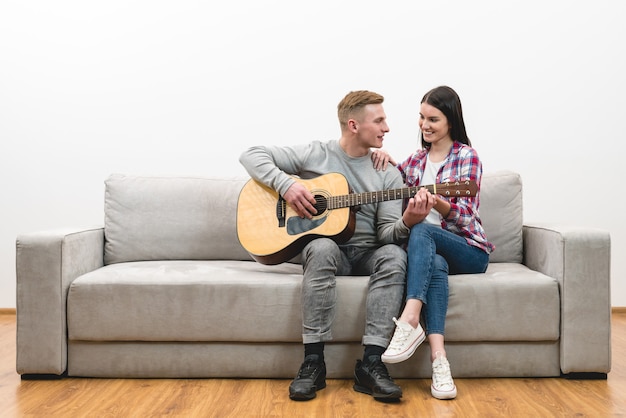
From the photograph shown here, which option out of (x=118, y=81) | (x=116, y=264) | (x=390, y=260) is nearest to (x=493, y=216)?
(x=390, y=260)

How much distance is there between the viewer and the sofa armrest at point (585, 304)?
2191 mm

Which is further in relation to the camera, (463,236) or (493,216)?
(493,216)

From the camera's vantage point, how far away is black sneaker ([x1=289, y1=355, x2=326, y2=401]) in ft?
6.45

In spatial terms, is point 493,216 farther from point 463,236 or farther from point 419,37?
point 419,37

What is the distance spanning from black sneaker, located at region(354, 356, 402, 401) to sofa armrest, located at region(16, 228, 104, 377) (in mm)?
995

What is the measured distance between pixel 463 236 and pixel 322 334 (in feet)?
2.07

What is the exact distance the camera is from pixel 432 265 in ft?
7.02

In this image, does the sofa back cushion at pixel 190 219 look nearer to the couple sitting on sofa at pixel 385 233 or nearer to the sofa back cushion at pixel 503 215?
the sofa back cushion at pixel 503 215

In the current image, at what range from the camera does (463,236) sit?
2.33 metres

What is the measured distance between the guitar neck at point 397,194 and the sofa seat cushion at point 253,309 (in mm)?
259

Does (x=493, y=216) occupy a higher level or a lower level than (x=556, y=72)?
lower

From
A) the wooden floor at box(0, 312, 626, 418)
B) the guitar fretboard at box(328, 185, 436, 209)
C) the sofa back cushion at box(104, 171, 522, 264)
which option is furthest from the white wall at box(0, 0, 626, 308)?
the wooden floor at box(0, 312, 626, 418)

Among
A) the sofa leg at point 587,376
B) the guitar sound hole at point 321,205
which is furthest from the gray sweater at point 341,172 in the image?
the sofa leg at point 587,376

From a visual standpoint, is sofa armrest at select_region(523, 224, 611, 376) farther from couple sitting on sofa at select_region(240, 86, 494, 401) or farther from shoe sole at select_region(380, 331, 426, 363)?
shoe sole at select_region(380, 331, 426, 363)
